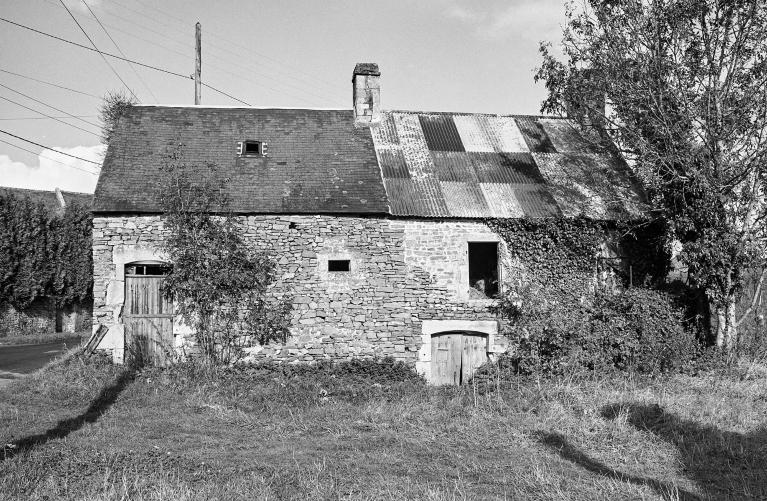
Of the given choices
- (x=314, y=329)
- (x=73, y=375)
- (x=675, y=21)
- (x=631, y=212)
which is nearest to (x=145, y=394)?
(x=73, y=375)

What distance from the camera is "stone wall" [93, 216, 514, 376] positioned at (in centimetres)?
1320

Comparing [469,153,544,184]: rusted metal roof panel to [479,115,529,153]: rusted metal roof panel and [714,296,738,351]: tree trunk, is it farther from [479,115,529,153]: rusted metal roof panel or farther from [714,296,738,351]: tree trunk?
[714,296,738,351]: tree trunk

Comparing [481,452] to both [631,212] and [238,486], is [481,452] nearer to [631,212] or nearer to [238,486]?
[238,486]

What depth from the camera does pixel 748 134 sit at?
13.1m

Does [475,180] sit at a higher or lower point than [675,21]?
lower

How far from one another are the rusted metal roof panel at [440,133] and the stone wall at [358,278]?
297 centimetres

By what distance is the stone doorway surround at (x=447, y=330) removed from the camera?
44.5 ft

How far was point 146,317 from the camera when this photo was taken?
1331cm

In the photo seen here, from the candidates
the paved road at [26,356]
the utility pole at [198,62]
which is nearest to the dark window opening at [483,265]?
the paved road at [26,356]

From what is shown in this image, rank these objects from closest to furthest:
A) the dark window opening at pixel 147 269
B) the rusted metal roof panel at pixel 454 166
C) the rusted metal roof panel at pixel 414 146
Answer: the dark window opening at pixel 147 269 → the rusted metal roof panel at pixel 454 166 → the rusted metal roof panel at pixel 414 146

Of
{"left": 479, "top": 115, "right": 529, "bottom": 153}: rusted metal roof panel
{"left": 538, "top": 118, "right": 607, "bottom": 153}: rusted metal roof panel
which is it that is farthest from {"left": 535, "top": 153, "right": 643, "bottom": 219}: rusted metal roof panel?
{"left": 479, "top": 115, "right": 529, "bottom": 153}: rusted metal roof panel

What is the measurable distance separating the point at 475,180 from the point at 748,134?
569 centimetres

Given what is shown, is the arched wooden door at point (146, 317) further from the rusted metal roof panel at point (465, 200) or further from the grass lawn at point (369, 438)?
the rusted metal roof panel at point (465, 200)

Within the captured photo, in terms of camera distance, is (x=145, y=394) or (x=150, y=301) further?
(x=150, y=301)
